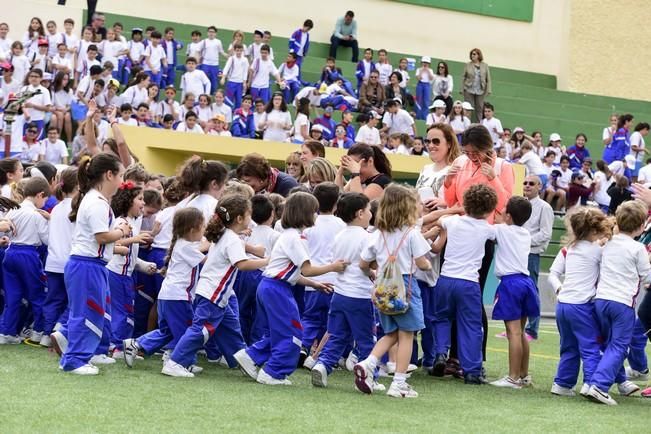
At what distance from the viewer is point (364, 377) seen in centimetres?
818

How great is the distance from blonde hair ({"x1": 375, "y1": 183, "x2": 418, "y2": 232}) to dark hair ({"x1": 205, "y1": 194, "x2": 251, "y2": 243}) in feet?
3.42

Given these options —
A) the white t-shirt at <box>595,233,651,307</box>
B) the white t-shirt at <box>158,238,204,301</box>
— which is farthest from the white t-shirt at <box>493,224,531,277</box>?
the white t-shirt at <box>158,238,204,301</box>

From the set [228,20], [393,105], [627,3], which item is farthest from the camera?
[627,3]

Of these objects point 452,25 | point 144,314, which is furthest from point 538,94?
point 144,314

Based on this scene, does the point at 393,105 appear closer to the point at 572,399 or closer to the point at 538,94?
the point at 538,94

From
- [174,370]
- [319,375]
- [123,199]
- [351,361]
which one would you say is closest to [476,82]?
[351,361]

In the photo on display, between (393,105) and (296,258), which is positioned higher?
(393,105)

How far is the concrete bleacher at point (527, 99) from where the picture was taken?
2784 cm

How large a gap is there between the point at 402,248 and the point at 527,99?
77.0ft

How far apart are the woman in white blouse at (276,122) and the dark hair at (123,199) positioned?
11217 millimetres

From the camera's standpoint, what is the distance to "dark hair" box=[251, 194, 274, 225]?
9367 mm

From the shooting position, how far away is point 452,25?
33.6 m

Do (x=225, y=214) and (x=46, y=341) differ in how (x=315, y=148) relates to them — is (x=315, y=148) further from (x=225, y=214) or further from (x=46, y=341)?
(x=46, y=341)

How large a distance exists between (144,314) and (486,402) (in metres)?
3.57
